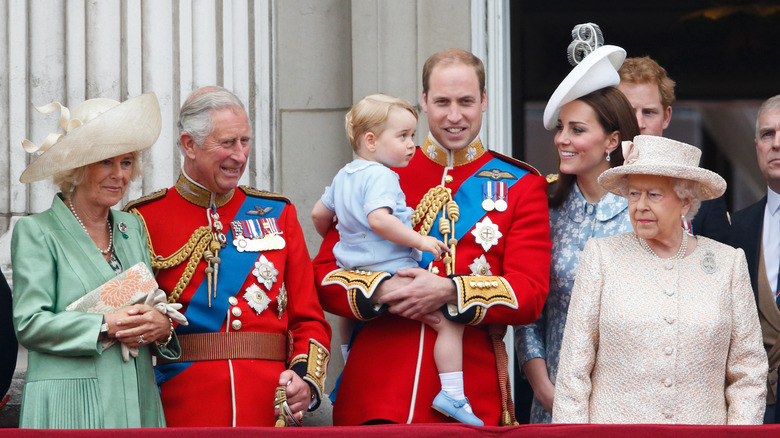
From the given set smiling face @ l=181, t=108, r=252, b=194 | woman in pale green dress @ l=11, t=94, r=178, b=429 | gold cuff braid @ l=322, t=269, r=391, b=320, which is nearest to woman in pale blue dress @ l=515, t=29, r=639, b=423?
gold cuff braid @ l=322, t=269, r=391, b=320

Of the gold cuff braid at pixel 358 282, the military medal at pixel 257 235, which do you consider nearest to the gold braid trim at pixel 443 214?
the gold cuff braid at pixel 358 282

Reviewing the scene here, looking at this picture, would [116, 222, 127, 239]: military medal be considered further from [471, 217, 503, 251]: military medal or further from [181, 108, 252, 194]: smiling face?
A: [471, 217, 503, 251]: military medal

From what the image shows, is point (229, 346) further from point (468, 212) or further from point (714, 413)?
point (714, 413)

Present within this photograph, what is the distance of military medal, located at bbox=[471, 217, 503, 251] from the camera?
400 centimetres

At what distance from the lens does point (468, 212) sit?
4.05 m

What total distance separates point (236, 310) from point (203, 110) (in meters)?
0.65

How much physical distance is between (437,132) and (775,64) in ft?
13.8

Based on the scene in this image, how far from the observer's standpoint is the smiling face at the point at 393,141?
3.96m

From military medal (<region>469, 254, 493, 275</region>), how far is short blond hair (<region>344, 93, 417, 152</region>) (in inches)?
20.4

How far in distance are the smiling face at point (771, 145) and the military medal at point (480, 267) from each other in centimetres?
113

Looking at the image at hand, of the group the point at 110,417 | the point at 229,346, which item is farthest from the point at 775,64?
the point at 110,417

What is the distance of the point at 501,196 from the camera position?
4055 millimetres

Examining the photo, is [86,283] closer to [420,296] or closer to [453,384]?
[420,296]

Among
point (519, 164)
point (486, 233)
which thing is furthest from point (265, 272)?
point (519, 164)
